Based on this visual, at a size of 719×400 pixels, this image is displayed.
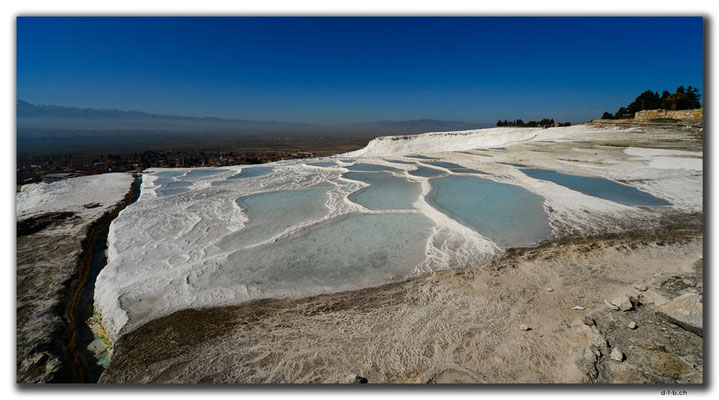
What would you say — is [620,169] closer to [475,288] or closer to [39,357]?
[475,288]

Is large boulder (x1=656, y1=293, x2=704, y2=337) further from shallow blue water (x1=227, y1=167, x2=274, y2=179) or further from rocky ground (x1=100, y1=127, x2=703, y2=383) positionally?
shallow blue water (x1=227, y1=167, x2=274, y2=179)

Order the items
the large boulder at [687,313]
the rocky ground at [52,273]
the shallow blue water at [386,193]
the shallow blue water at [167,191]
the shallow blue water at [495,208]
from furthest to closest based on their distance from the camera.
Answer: the shallow blue water at [167,191] → the shallow blue water at [386,193] → the shallow blue water at [495,208] → the rocky ground at [52,273] → the large boulder at [687,313]

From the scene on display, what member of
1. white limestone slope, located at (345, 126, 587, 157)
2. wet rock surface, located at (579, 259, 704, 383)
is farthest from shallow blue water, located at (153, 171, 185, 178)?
wet rock surface, located at (579, 259, 704, 383)

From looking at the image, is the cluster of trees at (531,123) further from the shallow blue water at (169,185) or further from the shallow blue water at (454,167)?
the shallow blue water at (169,185)

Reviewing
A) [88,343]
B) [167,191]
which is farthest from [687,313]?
[167,191]

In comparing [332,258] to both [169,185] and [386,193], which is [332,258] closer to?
[386,193]

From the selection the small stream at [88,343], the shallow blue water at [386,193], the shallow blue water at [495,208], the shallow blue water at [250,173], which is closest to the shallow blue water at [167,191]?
the shallow blue water at [250,173]
